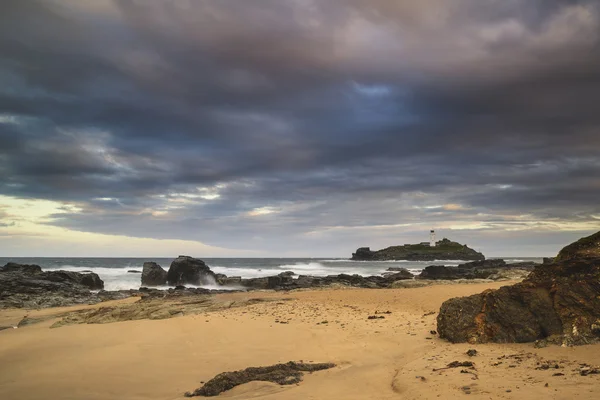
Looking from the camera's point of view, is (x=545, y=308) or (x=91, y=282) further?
(x=91, y=282)

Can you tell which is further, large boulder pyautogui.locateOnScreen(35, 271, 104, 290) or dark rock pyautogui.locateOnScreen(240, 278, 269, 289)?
dark rock pyautogui.locateOnScreen(240, 278, 269, 289)

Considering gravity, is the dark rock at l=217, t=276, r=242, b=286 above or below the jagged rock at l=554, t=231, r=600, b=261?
below

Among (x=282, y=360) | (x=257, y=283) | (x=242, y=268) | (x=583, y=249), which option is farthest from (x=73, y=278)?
(x=242, y=268)

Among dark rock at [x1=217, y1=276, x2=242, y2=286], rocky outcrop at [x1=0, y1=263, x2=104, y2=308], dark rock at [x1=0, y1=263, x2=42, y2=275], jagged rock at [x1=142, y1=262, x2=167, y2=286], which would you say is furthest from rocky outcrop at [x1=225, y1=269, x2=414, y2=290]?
dark rock at [x1=0, y1=263, x2=42, y2=275]

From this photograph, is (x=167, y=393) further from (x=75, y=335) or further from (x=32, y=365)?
(x=75, y=335)

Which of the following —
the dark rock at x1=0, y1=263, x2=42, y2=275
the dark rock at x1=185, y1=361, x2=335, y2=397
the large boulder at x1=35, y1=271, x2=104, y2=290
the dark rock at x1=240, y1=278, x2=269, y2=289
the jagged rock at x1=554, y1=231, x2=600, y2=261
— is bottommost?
the dark rock at x1=240, y1=278, x2=269, y2=289

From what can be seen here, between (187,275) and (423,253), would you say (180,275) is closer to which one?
(187,275)

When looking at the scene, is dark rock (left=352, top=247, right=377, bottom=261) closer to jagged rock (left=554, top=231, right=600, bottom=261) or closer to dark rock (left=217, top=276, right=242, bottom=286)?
dark rock (left=217, top=276, right=242, bottom=286)

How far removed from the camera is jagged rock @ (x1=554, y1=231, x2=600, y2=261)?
27.2 ft

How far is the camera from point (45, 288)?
97.6 feet

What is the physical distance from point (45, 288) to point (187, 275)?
14584mm

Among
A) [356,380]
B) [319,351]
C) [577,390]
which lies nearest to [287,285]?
[319,351]

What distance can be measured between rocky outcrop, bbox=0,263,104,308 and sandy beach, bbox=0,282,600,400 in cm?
1233

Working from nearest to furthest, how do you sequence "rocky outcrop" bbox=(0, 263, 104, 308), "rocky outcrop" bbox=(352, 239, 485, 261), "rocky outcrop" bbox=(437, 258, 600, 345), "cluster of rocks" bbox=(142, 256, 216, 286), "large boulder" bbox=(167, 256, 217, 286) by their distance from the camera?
"rocky outcrop" bbox=(437, 258, 600, 345), "rocky outcrop" bbox=(0, 263, 104, 308), "cluster of rocks" bbox=(142, 256, 216, 286), "large boulder" bbox=(167, 256, 217, 286), "rocky outcrop" bbox=(352, 239, 485, 261)
